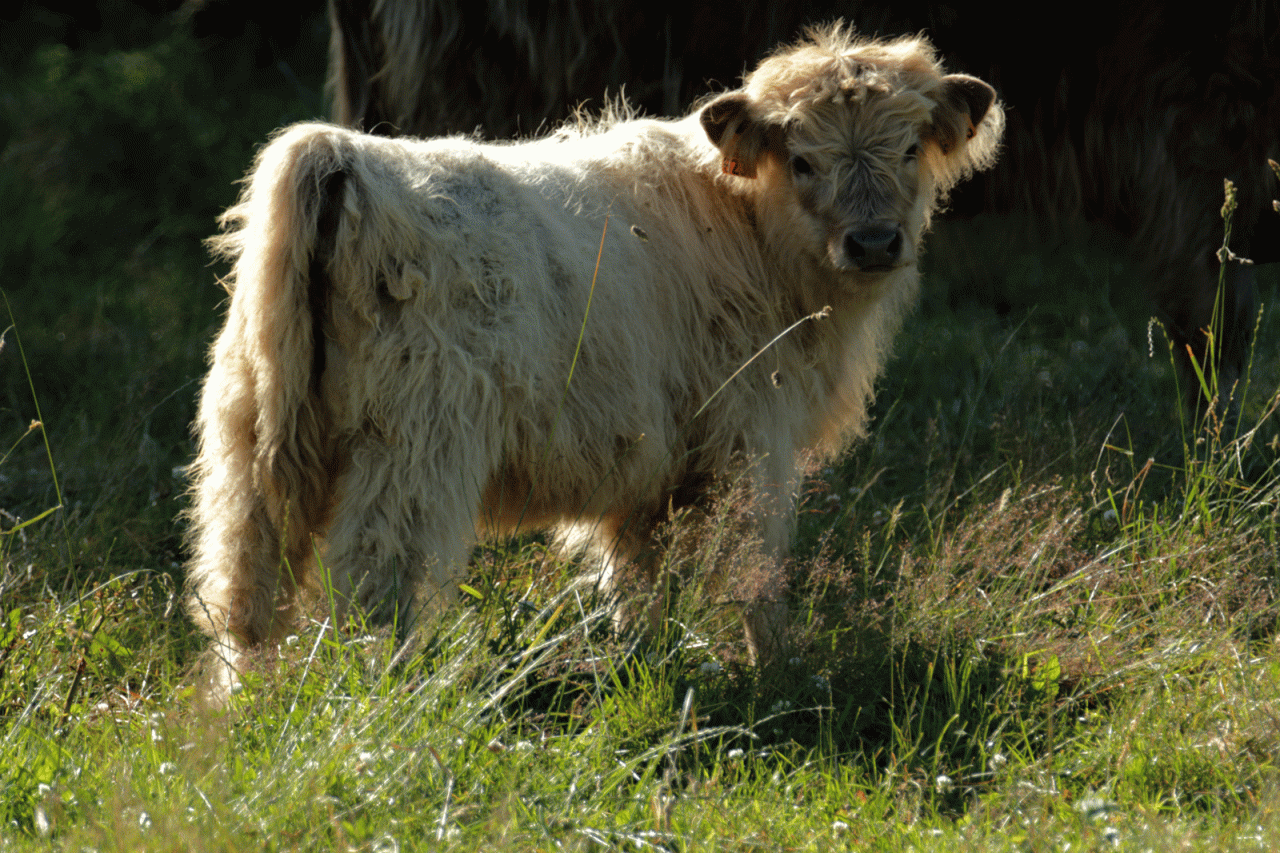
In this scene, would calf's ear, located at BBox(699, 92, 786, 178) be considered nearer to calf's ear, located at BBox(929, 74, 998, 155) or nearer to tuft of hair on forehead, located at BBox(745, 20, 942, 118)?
tuft of hair on forehead, located at BBox(745, 20, 942, 118)

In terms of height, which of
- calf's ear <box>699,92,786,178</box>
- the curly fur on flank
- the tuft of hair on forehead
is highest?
the tuft of hair on forehead

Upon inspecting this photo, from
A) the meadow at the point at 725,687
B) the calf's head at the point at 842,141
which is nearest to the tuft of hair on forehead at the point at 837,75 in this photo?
the calf's head at the point at 842,141

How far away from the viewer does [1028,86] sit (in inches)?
213

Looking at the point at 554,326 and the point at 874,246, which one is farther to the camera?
the point at 874,246

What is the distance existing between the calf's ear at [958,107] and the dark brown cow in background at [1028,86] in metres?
1.59

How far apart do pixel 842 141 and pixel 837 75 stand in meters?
0.19

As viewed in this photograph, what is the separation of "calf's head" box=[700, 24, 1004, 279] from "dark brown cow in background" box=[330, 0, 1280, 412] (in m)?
1.65

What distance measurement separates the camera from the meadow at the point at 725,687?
2410 millimetres

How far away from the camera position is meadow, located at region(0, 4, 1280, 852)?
241 centimetres

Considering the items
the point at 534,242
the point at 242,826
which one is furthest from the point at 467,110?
the point at 242,826

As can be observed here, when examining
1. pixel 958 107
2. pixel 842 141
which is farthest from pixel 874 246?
pixel 958 107

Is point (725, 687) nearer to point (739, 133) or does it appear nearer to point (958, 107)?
point (739, 133)

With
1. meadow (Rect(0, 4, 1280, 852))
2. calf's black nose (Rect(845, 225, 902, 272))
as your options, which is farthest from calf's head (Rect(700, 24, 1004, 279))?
meadow (Rect(0, 4, 1280, 852))

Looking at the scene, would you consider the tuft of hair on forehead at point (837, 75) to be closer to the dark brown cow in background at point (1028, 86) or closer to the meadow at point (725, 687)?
the meadow at point (725, 687)
